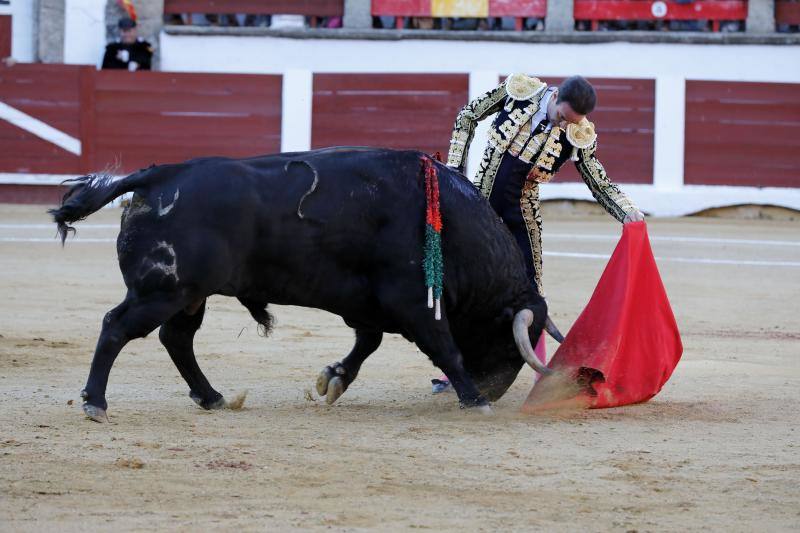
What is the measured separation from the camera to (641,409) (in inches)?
157

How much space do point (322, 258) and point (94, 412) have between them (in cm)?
75

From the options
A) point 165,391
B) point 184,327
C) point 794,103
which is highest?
point 794,103

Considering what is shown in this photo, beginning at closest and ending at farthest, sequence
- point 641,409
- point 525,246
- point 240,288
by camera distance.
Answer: point 240,288, point 641,409, point 525,246

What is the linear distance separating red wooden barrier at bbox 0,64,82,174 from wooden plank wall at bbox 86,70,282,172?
201 millimetres

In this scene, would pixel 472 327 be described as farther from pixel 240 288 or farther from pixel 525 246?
pixel 240 288

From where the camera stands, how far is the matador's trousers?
163 inches

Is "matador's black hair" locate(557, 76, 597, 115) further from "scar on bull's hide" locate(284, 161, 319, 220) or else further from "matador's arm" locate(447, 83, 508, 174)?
"scar on bull's hide" locate(284, 161, 319, 220)

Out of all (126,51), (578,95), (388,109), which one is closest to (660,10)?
(388,109)

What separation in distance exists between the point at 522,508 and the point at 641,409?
1.37m

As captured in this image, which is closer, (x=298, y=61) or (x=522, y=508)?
(x=522, y=508)

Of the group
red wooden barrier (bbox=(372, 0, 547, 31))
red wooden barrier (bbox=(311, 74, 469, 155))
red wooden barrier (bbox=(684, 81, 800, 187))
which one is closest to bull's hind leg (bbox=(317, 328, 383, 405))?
A: red wooden barrier (bbox=(311, 74, 469, 155))

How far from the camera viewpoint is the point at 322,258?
12.1 feet

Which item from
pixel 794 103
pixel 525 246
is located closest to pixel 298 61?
pixel 794 103

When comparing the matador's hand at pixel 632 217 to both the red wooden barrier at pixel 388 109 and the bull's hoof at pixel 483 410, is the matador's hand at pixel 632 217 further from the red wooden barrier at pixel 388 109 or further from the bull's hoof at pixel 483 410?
the red wooden barrier at pixel 388 109
